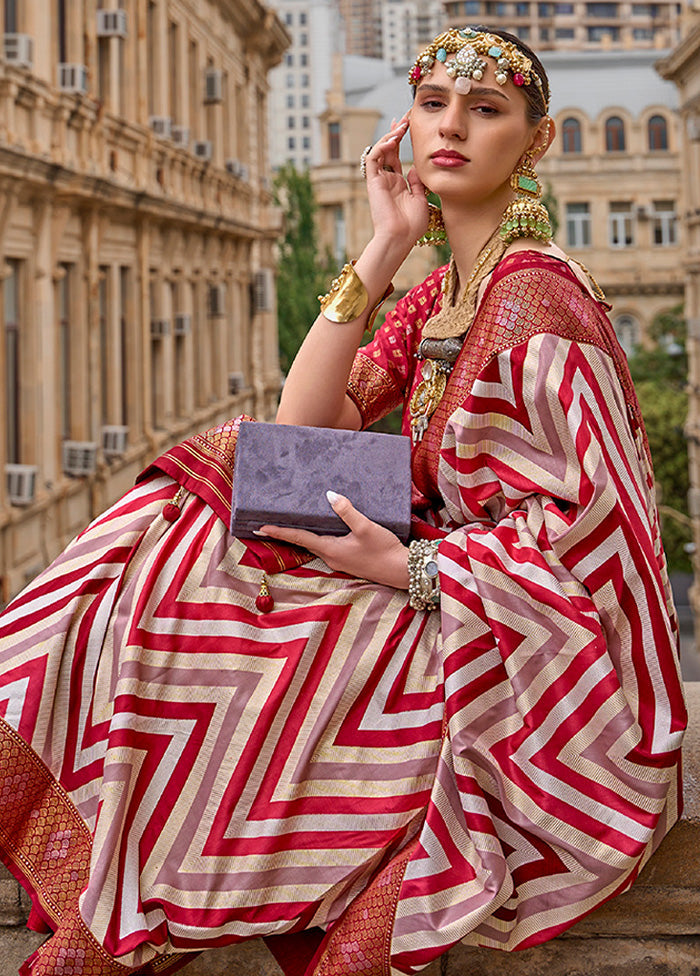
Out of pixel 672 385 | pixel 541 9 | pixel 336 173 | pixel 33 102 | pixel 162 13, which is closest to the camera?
pixel 33 102

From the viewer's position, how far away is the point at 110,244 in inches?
595

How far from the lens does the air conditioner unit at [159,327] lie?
1758 centimetres

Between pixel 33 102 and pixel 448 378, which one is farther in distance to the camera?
pixel 33 102

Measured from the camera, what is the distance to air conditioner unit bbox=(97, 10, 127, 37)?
1444 centimetres

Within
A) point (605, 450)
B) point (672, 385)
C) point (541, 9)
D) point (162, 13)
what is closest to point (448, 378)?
point (605, 450)

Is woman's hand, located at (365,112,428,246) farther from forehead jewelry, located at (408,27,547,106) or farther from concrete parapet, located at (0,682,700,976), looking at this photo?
concrete parapet, located at (0,682,700,976)

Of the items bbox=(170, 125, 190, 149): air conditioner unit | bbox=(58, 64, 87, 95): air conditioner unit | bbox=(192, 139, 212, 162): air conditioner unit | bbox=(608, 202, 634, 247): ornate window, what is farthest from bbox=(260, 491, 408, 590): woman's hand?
bbox=(608, 202, 634, 247): ornate window

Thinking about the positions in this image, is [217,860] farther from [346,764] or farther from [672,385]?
[672,385]

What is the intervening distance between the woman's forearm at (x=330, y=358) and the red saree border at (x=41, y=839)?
0.86 meters

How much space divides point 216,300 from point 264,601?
19.2m

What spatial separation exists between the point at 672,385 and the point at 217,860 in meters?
37.7

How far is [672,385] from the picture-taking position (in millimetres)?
39031

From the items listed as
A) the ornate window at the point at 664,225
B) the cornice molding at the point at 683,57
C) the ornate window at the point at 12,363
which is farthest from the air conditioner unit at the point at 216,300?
the ornate window at the point at 664,225

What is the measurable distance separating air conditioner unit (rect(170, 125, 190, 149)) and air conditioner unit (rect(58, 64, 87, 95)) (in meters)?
5.22
